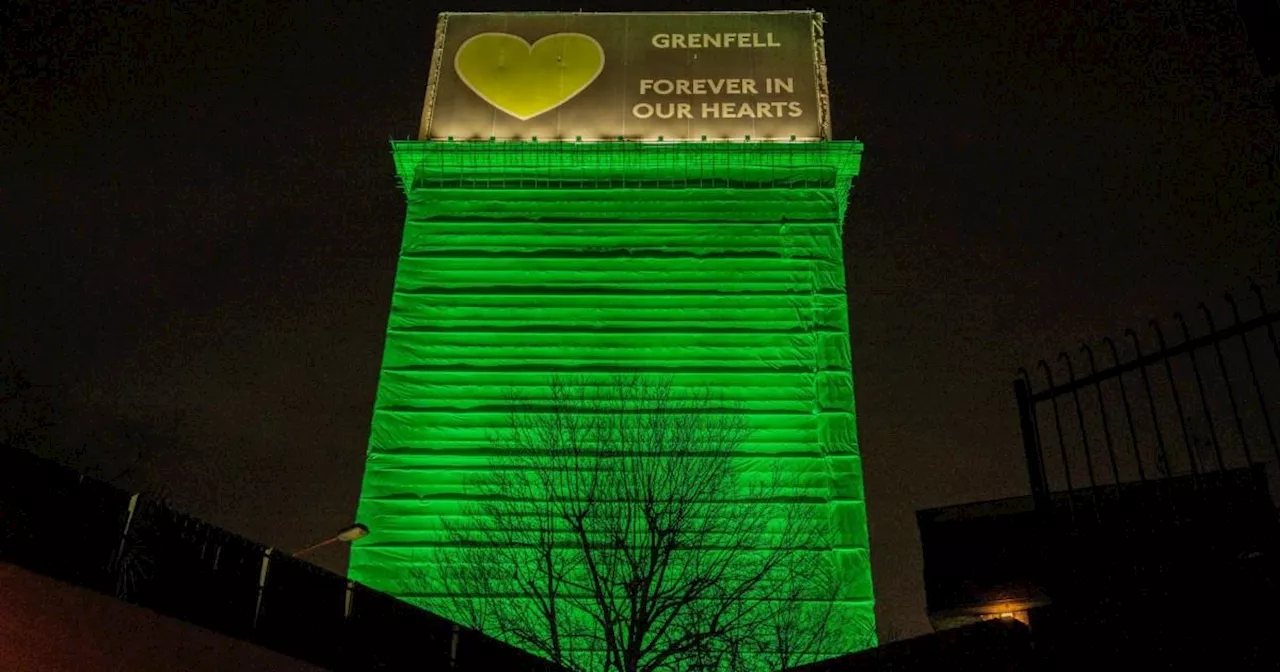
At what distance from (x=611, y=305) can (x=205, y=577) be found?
1241 centimetres

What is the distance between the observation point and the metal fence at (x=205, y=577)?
6.65 m

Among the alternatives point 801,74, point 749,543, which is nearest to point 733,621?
point 749,543

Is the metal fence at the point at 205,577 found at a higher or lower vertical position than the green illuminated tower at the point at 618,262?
lower

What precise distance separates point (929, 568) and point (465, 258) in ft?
41.2

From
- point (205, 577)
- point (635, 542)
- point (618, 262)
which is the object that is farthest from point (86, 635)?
point (618, 262)

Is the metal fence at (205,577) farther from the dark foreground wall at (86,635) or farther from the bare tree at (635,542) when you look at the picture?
the bare tree at (635,542)

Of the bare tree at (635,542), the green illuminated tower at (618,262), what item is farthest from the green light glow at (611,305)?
the bare tree at (635,542)

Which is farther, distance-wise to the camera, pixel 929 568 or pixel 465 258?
pixel 929 568

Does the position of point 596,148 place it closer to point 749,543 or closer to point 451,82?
point 451,82

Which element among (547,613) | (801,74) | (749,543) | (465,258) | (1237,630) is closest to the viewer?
(1237,630)

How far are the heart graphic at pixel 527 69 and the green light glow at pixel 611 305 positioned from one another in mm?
1541

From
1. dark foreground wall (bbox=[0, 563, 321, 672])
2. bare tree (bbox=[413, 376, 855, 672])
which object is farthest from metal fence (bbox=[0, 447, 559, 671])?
bare tree (bbox=[413, 376, 855, 672])

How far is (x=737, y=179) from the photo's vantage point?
20547 mm

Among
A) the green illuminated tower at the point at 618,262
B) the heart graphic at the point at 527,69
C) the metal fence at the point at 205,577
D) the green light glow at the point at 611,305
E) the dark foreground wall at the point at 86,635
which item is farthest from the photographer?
the heart graphic at the point at 527,69
